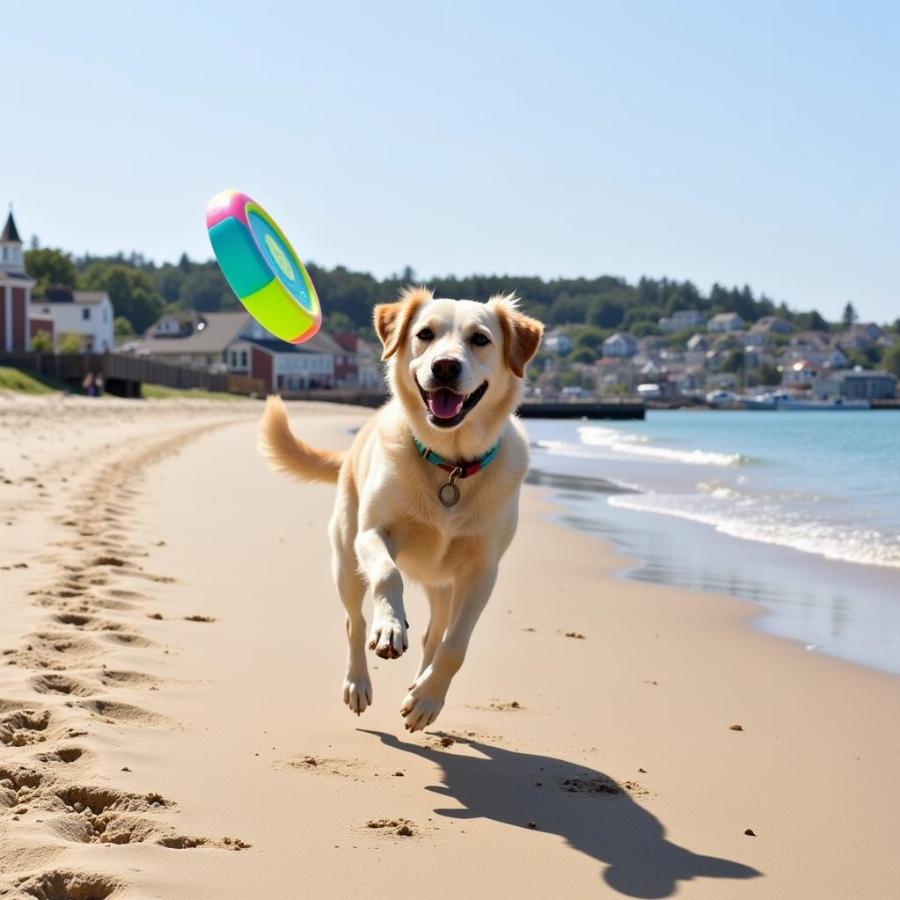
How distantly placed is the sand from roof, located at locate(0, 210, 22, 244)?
67570 mm

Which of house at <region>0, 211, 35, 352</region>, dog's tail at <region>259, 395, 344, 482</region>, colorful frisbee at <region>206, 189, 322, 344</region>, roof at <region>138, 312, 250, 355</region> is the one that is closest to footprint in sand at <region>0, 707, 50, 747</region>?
dog's tail at <region>259, 395, 344, 482</region>

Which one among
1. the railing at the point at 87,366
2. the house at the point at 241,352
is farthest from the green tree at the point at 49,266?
the railing at the point at 87,366

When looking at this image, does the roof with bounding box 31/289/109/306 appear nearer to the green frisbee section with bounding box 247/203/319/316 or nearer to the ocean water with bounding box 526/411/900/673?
the ocean water with bounding box 526/411/900/673

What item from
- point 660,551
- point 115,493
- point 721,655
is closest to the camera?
point 721,655

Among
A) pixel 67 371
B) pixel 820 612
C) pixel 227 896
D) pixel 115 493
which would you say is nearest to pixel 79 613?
pixel 227 896

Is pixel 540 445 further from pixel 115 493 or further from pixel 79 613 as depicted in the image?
pixel 79 613

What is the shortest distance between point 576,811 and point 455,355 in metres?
1.99

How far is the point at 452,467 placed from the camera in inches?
213

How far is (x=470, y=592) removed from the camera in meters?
5.35

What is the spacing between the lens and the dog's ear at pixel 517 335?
19.2 ft

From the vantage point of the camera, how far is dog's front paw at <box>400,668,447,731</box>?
4828mm

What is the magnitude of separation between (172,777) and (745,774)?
6.99ft

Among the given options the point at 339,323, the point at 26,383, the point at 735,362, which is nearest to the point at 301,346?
the point at 339,323

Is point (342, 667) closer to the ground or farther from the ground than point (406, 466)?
closer to the ground
